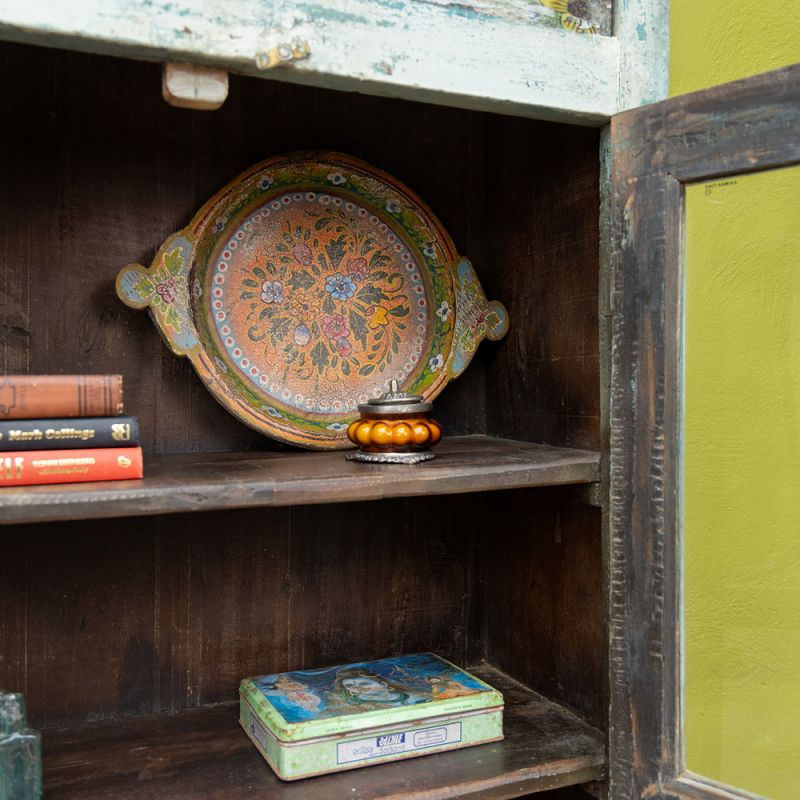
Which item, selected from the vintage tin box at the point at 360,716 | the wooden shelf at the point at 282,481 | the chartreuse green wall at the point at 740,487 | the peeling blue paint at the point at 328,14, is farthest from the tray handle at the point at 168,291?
the chartreuse green wall at the point at 740,487

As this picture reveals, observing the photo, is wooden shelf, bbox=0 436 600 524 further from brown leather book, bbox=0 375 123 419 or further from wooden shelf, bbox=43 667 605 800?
wooden shelf, bbox=43 667 605 800

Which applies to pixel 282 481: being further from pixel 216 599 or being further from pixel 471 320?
pixel 471 320

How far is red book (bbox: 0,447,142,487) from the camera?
3.05ft

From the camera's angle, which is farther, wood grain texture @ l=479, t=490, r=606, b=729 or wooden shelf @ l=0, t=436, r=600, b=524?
wood grain texture @ l=479, t=490, r=606, b=729

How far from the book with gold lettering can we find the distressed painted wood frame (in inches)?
24.7

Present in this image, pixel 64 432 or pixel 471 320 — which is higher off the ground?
pixel 471 320

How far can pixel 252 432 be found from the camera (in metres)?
1.37

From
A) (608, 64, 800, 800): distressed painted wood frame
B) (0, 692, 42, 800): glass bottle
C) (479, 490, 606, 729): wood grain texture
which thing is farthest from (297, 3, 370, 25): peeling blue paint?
(0, 692, 42, 800): glass bottle

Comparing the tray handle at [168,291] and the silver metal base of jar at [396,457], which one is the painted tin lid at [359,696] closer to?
the silver metal base of jar at [396,457]

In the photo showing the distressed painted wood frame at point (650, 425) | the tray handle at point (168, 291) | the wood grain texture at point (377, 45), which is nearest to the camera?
the wood grain texture at point (377, 45)

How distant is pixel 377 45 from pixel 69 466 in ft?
2.01

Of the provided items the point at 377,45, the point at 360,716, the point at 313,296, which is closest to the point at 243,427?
the point at 313,296

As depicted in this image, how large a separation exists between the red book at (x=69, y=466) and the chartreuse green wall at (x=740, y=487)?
683 mm

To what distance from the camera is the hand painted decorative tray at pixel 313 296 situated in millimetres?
1278
